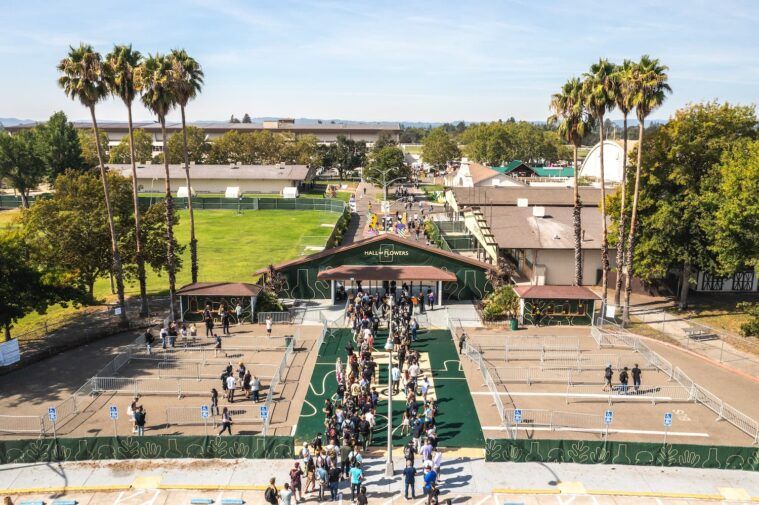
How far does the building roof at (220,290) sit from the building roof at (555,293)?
17.1 m

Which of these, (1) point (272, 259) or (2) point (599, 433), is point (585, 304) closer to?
(2) point (599, 433)

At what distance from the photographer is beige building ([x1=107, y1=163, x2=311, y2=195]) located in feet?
351

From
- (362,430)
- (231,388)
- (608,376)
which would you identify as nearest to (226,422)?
(231,388)

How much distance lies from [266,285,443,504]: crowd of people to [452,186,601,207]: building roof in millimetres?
38007

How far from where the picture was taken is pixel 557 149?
166m

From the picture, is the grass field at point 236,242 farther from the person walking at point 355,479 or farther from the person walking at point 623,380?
the person walking at point 623,380

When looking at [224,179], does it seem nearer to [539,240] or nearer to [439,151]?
[439,151]

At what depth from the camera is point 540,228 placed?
49.5 meters

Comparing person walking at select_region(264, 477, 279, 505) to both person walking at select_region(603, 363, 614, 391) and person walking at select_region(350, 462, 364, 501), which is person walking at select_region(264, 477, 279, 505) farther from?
person walking at select_region(603, 363, 614, 391)

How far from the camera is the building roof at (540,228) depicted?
47.0 meters

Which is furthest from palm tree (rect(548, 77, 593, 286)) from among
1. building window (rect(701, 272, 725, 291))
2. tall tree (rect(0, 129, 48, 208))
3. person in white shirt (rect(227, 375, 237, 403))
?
tall tree (rect(0, 129, 48, 208))

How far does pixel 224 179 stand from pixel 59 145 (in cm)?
2678

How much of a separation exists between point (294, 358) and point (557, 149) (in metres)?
148

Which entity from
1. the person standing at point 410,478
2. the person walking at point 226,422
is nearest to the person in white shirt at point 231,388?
the person walking at point 226,422
